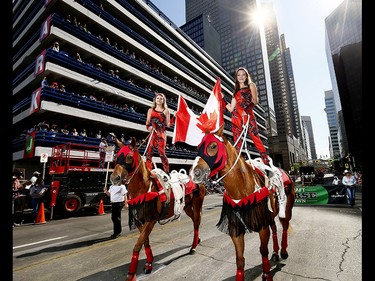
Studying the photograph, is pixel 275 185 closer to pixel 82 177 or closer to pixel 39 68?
pixel 82 177

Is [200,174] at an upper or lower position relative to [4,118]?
lower

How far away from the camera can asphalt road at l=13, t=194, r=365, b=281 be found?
144 inches

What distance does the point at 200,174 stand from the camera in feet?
9.64

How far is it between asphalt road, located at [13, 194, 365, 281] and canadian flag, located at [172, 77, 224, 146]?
8.12 ft

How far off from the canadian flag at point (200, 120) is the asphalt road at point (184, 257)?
248 cm

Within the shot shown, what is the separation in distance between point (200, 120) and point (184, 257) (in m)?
3.13

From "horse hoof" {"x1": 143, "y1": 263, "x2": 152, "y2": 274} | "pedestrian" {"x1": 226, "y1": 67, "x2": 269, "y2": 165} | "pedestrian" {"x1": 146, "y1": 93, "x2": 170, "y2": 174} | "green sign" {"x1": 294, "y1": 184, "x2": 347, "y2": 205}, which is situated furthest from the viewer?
"green sign" {"x1": 294, "y1": 184, "x2": 347, "y2": 205}

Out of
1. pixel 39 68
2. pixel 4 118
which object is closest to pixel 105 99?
pixel 39 68

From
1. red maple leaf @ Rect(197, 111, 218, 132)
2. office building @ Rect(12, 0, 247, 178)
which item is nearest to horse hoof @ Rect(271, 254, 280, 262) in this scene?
red maple leaf @ Rect(197, 111, 218, 132)

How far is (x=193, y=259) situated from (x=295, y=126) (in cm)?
22040

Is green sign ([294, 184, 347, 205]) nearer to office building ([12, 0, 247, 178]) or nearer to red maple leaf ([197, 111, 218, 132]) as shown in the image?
red maple leaf ([197, 111, 218, 132])

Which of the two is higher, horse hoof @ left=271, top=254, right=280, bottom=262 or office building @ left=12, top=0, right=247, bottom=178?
office building @ left=12, top=0, right=247, bottom=178

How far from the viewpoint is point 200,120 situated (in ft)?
11.0

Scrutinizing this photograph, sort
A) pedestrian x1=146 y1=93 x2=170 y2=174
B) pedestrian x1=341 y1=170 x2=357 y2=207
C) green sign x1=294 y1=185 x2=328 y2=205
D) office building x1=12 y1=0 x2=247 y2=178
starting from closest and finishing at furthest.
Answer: pedestrian x1=146 y1=93 x2=170 y2=174 < pedestrian x1=341 y1=170 x2=357 y2=207 < green sign x1=294 y1=185 x2=328 y2=205 < office building x1=12 y1=0 x2=247 y2=178
